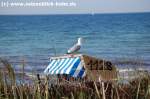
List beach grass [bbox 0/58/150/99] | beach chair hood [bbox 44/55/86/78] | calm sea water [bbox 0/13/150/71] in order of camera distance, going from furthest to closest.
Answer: calm sea water [bbox 0/13/150/71] < beach chair hood [bbox 44/55/86/78] < beach grass [bbox 0/58/150/99]

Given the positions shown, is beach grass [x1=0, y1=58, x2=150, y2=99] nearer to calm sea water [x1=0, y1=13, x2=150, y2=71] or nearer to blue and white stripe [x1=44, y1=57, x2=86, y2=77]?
calm sea water [x1=0, y1=13, x2=150, y2=71]

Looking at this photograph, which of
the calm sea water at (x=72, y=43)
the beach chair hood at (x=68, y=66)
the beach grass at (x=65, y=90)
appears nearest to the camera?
the beach grass at (x=65, y=90)

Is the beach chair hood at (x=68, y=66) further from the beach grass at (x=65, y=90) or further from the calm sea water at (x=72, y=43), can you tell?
the beach grass at (x=65, y=90)

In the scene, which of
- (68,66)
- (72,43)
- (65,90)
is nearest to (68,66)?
(68,66)

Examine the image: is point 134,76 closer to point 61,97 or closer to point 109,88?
point 109,88

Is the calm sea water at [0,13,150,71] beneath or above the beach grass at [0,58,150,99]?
beneath

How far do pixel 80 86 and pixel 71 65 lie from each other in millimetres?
5256

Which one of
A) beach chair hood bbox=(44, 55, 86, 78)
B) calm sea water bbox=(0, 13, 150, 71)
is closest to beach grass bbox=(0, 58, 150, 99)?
calm sea water bbox=(0, 13, 150, 71)

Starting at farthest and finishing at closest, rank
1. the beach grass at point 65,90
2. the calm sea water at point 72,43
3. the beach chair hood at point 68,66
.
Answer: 1. the calm sea water at point 72,43
2. the beach chair hood at point 68,66
3. the beach grass at point 65,90

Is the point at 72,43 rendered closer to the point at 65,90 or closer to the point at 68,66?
the point at 68,66

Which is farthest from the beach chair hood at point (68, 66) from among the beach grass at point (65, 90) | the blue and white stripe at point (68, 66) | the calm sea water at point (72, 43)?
the beach grass at point (65, 90)

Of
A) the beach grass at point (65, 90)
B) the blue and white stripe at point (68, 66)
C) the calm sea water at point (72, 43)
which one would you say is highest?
the beach grass at point (65, 90)

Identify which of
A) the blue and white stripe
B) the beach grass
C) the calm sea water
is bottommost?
the calm sea water

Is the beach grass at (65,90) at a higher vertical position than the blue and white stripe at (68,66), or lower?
higher
